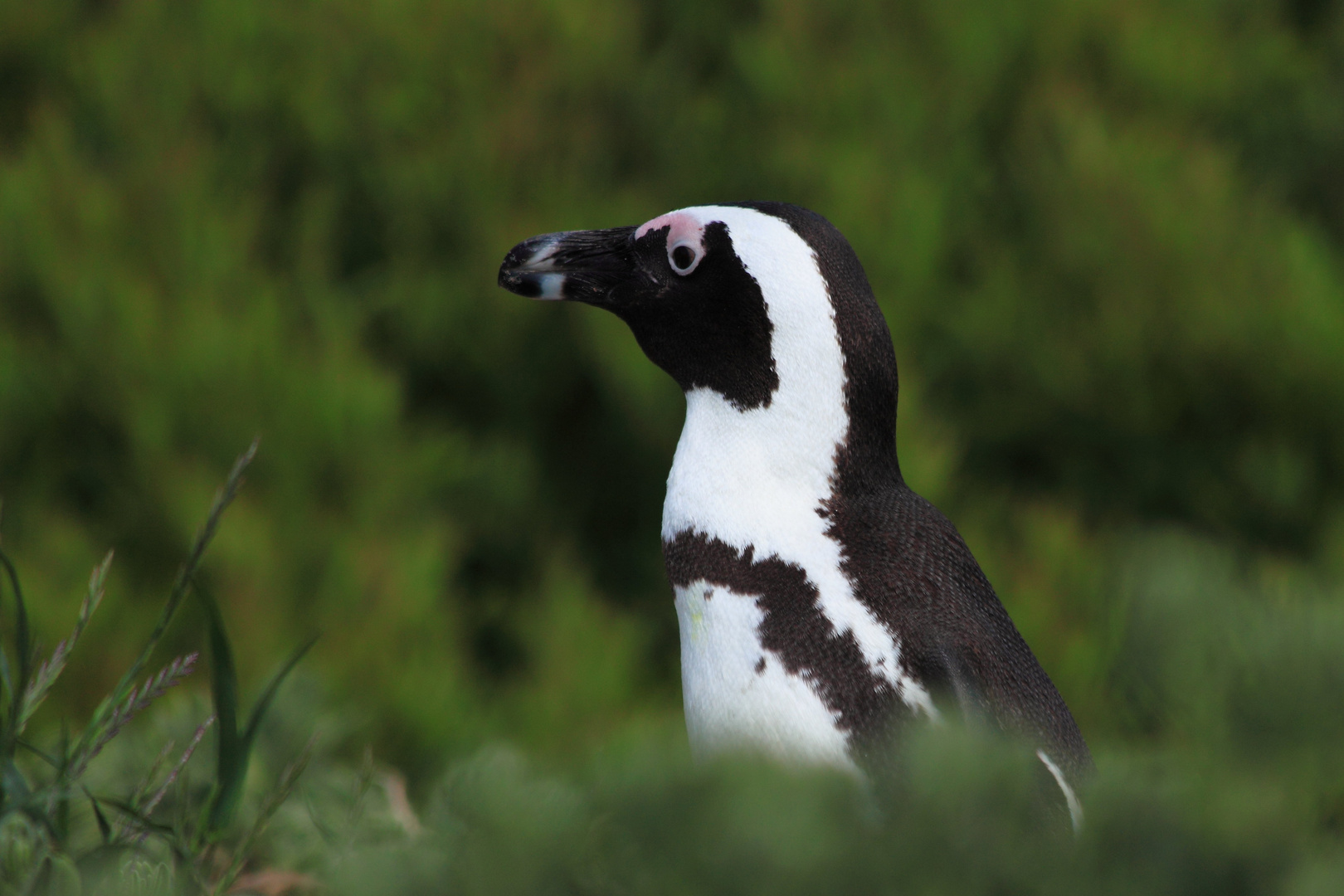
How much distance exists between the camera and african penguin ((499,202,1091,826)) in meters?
0.52

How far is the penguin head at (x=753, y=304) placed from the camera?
0.60 m

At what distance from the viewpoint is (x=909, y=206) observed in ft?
5.79

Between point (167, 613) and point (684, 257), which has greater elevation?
point (684, 257)

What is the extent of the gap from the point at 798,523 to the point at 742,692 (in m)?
0.09

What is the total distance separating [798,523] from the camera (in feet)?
1.88

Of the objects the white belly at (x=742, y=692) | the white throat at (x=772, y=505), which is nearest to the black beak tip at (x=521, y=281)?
the white throat at (x=772, y=505)

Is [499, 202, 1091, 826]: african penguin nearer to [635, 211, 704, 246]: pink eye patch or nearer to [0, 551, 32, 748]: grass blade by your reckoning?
[635, 211, 704, 246]: pink eye patch

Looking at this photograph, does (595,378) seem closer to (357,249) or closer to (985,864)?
(357,249)

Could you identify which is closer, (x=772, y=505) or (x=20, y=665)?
(x=20, y=665)

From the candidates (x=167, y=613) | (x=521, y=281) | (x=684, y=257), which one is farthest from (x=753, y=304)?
(x=167, y=613)

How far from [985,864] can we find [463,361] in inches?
67.1

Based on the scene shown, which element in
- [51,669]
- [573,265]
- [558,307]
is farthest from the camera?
[558,307]

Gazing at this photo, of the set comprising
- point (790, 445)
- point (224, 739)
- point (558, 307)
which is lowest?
point (558, 307)

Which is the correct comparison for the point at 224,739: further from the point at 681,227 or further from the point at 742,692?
the point at 681,227
